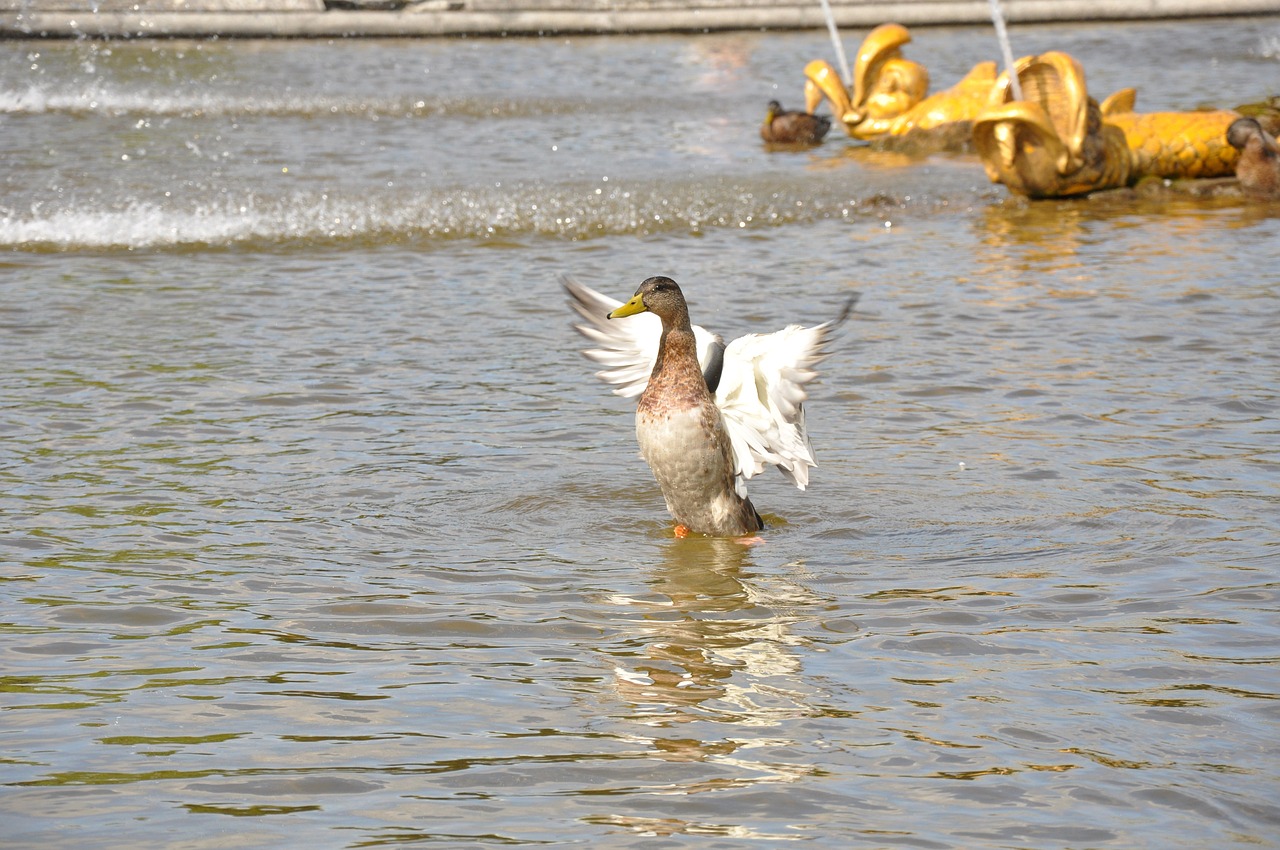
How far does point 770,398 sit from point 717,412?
0.73 ft

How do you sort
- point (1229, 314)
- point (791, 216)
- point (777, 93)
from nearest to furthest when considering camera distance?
point (1229, 314) → point (791, 216) → point (777, 93)

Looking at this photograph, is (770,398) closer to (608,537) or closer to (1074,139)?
(608,537)

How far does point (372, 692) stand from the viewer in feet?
16.0

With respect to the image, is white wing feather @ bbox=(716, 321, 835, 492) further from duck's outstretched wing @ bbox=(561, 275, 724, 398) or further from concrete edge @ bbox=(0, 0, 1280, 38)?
concrete edge @ bbox=(0, 0, 1280, 38)

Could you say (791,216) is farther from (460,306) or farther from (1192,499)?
(1192,499)

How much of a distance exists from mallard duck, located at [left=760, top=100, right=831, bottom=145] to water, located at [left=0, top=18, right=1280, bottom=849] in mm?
4051

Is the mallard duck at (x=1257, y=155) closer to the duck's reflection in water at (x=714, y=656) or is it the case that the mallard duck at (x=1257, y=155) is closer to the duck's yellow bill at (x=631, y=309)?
the duck's yellow bill at (x=631, y=309)

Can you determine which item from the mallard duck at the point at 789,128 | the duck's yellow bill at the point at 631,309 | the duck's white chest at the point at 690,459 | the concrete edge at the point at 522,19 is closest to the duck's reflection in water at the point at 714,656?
the duck's white chest at the point at 690,459

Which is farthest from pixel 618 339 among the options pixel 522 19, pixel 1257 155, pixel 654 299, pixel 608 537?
pixel 522 19

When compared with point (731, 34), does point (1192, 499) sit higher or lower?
lower

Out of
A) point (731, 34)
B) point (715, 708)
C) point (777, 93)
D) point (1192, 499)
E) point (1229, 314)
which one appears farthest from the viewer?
point (731, 34)

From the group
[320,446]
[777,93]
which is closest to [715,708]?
[320,446]

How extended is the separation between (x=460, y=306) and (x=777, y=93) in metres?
15.0

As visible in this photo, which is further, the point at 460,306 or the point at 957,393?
the point at 460,306
